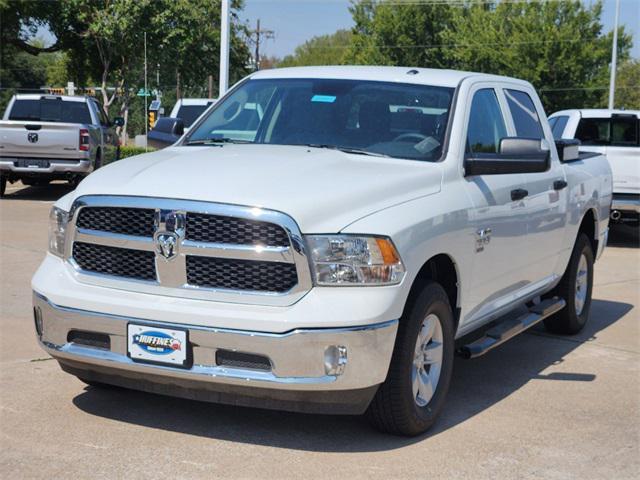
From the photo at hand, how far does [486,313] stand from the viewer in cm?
634

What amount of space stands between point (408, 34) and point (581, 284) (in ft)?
218

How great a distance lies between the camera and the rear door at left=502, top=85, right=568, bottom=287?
684 cm

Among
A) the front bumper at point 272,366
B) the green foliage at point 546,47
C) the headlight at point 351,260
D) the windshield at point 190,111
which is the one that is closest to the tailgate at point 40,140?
the windshield at point 190,111

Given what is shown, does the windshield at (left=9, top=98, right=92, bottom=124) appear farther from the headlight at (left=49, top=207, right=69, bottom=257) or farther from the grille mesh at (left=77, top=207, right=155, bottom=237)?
the grille mesh at (left=77, top=207, right=155, bottom=237)

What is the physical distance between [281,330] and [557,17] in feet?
179

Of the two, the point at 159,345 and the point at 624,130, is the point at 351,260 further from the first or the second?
the point at 624,130

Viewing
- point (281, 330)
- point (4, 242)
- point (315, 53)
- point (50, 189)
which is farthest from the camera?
point (315, 53)

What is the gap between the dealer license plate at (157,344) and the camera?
15.7ft

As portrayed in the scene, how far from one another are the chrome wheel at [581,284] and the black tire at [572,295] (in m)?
0.01

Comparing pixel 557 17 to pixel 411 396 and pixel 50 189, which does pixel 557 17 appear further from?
pixel 411 396

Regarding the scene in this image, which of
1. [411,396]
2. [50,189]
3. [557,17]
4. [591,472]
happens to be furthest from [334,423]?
[557,17]

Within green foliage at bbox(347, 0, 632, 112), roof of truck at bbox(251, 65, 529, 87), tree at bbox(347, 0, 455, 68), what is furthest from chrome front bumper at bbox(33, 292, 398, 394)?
tree at bbox(347, 0, 455, 68)

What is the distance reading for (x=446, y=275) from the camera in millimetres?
5734

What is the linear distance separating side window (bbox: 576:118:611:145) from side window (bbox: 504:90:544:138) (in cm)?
814
